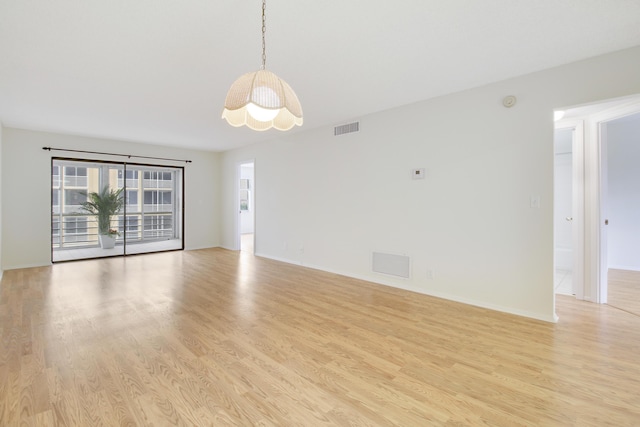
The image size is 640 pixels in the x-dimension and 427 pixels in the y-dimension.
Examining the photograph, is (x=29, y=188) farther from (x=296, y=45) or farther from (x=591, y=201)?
(x=591, y=201)

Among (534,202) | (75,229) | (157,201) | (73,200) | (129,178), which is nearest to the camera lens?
(534,202)

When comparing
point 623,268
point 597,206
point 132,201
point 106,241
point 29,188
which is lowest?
point 623,268

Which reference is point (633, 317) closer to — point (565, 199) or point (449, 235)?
point (449, 235)

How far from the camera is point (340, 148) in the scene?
194 inches

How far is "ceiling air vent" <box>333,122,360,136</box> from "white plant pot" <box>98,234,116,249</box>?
218 inches

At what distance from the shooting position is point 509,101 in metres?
3.19

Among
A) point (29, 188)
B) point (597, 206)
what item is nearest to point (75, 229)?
point (29, 188)

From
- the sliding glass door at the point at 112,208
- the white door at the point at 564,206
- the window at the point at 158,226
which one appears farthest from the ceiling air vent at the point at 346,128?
the window at the point at 158,226

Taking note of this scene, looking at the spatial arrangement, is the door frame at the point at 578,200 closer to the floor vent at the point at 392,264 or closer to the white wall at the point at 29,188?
the floor vent at the point at 392,264

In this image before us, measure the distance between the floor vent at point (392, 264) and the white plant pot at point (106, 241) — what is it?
5891 mm

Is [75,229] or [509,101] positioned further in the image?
[75,229]

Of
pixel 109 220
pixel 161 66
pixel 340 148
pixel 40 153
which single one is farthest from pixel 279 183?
pixel 40 153

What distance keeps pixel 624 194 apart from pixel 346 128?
5142mm

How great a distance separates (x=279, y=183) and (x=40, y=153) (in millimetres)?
4516
